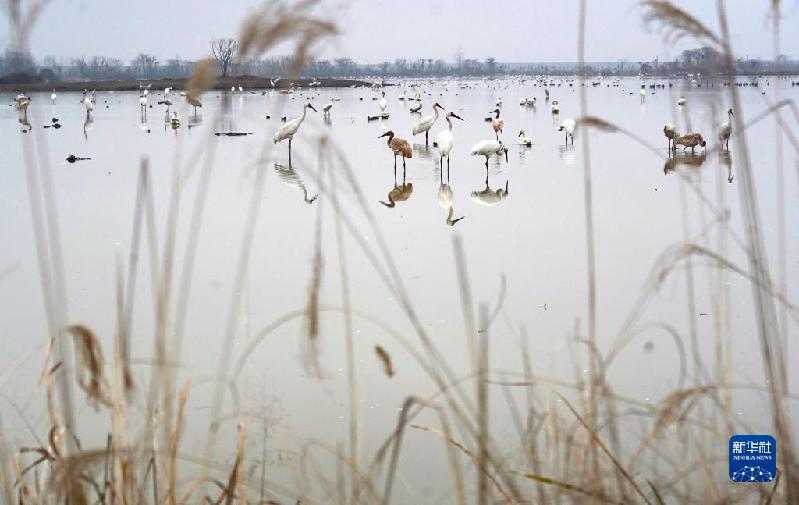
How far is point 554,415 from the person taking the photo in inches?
61.2

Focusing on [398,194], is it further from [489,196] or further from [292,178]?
[292,178]

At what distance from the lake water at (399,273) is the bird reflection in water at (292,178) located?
4cm

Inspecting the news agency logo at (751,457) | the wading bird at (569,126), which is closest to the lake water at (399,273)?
the news agency logo at (751,457)

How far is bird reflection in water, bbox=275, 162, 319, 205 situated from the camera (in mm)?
8000

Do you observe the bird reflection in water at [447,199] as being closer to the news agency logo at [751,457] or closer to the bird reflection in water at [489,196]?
the bird reflection in water at [489,196]

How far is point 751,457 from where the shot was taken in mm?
1709

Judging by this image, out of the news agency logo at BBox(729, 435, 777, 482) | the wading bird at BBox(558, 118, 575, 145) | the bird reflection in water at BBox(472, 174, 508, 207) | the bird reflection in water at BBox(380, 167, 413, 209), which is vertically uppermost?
the news agency logo at BBox(729, 435, 777, 482)

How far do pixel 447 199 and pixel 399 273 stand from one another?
A: 2.82 m

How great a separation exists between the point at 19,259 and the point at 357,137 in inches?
345

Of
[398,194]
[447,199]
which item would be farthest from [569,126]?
[447,199]

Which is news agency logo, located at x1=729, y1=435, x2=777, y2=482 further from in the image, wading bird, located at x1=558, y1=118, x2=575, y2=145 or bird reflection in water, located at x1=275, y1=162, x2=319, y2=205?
wading bird, located at x1=558, y1=118, x2=575, y2=145

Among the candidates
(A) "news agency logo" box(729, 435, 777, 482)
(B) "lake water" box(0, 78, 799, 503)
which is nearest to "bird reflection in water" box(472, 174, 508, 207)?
(B) "lake water" box(0, 78, 799, 503)

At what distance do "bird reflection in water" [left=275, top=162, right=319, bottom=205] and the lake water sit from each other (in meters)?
0.04

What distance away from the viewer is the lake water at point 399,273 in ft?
8.79
